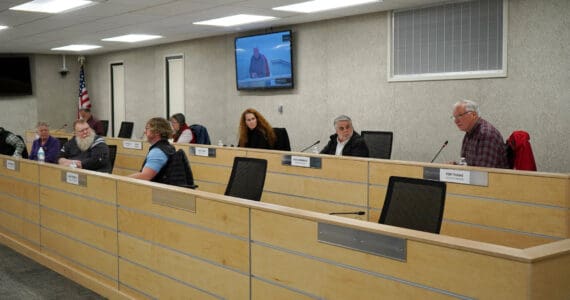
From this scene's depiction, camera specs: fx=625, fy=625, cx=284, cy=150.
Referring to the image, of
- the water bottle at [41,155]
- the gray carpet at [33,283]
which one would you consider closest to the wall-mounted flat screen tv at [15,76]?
the water bottle at [41,155]

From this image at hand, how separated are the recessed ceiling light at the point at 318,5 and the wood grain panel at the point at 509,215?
134 inches

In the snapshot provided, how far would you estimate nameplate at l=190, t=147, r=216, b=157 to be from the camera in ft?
21.7

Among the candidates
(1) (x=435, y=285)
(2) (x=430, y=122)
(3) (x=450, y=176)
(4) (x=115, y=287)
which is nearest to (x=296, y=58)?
(2) (x=430, y=122)

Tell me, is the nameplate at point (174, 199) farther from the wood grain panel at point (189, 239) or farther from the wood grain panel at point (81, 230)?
the wood grain panel at point (81, 230)

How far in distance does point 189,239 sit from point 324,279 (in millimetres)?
1057

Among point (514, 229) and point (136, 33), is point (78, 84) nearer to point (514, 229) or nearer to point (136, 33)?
point (136, 33)

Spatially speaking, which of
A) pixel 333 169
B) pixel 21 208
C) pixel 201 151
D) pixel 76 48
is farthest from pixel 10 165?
pixel 76 48

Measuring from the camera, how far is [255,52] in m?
9.70

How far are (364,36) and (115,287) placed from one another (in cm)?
519

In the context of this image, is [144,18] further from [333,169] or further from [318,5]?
[333,169]

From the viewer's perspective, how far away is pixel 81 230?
4.57 metres

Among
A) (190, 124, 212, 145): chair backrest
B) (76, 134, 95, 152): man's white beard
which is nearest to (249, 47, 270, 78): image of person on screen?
(190, 124, 212, 145): chair backrest

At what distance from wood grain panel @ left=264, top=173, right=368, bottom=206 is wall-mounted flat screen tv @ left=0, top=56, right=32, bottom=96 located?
10224 millimetres

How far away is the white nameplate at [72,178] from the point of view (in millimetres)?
4570
